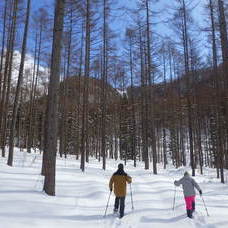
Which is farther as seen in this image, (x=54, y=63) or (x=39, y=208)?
(x=54, y=63)

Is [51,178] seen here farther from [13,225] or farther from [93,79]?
[93,79]

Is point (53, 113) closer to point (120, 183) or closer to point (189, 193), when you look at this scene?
point (120, 183)

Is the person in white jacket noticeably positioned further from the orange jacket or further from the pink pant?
the orange jacket

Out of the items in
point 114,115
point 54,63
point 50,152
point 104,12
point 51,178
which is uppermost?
point 104,12

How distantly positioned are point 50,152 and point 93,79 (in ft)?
77.4

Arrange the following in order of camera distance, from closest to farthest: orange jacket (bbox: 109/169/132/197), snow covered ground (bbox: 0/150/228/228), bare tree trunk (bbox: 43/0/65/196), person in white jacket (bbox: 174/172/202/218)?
snow covered ground (bbox: 0/150/228/228) → person in white jacket (bbox: 174/172/202/218) → orange jacket (bbox: 109/169/132/197) → bare tree trunk (bbox: 43/0/65/196)

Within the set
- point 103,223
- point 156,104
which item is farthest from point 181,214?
point 156,104

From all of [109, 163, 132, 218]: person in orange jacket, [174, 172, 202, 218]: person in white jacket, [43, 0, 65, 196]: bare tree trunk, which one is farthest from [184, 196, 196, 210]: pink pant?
[43, 0, 65, 196]: bare tree trunk

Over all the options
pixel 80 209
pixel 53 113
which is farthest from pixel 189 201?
Result: pixel 53 113

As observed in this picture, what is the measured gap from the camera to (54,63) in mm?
9875

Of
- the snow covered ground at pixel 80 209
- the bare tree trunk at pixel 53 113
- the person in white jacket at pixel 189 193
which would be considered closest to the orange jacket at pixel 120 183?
the snow covered ground at pixel 80 209

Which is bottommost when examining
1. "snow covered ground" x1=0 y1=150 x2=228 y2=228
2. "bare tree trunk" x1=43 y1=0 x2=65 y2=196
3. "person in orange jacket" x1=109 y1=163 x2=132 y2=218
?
"snow covered ground" x1=0 y1=150 x2=228 y2=228

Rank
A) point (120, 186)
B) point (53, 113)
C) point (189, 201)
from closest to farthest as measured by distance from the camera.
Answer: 1. point (189, 201)
2. point (120, 186)
3. point (53, 113)

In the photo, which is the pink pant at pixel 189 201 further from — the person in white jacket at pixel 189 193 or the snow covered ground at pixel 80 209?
the snow covered ground at pixel 80 209
